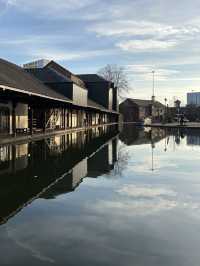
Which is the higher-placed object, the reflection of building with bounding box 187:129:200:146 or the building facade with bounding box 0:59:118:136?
the building facade with bounding box 0:59:118:136

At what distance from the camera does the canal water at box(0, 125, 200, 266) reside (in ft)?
19.0

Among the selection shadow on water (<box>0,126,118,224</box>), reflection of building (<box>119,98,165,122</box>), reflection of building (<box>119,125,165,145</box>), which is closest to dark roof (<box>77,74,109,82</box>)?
reflection of building (<box>119,98,165,122</box>)

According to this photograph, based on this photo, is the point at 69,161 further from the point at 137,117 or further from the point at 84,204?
the point at 137,117

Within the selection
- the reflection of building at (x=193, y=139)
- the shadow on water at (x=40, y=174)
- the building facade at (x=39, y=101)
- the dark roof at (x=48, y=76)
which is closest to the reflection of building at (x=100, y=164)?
the shadow on water at (x=40, y=174)

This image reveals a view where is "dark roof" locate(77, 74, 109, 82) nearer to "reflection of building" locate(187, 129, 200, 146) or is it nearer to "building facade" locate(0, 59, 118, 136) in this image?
"building facade" locate(0, 59, 118, 136)

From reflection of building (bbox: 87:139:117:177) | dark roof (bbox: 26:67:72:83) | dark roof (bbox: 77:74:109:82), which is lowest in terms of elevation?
reflection of building (bbox: 87:139:117:177)

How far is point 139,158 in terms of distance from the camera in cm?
1931

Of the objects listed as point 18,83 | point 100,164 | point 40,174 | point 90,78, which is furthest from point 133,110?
point 40,174

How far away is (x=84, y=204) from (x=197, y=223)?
2.48 m

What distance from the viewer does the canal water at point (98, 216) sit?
5801 mm

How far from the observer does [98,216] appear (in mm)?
8023

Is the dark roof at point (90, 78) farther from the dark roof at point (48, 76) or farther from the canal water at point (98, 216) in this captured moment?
the canal water at point (98, 216)

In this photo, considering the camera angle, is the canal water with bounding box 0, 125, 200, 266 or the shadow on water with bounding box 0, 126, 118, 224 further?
the shadow on water with bounding box 0, 126, 118, 224

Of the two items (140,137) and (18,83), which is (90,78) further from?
(18,83)
